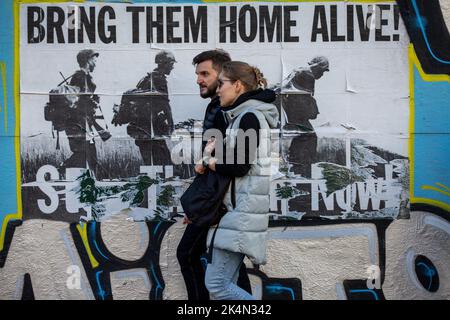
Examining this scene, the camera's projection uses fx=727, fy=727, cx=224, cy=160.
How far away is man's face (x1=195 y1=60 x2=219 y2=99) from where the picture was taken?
17.4 feet

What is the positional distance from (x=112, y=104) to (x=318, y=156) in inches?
65.3

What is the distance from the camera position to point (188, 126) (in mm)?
5676

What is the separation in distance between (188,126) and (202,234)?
99 centimetres

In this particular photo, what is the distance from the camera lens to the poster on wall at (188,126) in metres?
5.66

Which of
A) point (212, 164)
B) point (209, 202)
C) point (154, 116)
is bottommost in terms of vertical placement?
point (209, 202)

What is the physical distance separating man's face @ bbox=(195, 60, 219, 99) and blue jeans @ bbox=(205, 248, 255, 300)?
1334 millimetres

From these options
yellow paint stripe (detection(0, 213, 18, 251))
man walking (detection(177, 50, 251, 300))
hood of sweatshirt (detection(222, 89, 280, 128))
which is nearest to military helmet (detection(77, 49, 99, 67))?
man walking (detection(177, 50, 251, 300))

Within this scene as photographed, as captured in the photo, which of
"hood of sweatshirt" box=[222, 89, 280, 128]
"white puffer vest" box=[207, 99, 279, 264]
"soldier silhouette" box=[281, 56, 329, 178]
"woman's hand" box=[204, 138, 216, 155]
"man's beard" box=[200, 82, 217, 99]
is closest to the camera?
"white puffer vest" box=[207, 99, 279, 264]

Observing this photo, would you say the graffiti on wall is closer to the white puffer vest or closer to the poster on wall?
the poster on wall

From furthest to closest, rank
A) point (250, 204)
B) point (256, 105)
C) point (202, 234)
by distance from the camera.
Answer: point (202, 234)
point (256, 105)
point (250, 204)

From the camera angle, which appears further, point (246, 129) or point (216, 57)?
point (216, 57)

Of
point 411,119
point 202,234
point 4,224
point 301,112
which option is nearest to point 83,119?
point 4,224

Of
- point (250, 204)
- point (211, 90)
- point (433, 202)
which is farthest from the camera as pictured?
point (433, 202)

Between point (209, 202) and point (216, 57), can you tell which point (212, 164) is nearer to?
point (209, 202)
